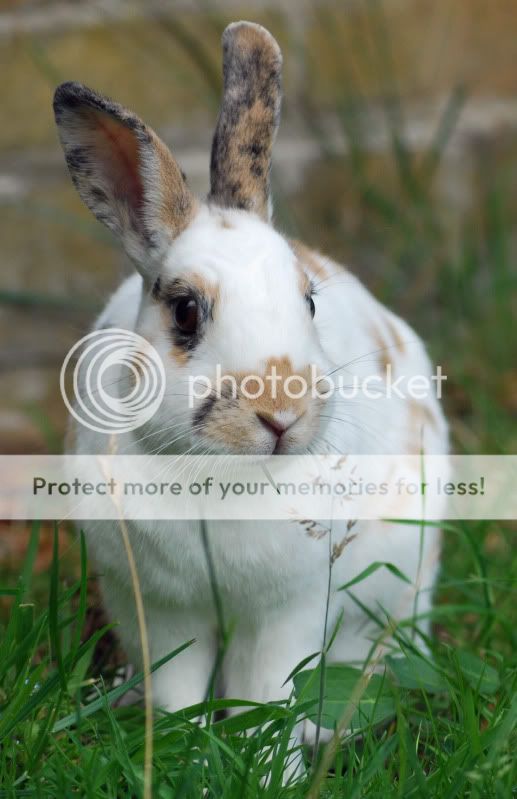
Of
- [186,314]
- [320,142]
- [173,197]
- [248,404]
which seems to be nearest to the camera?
[248,404]

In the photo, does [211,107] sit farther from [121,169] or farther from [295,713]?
[295,713]

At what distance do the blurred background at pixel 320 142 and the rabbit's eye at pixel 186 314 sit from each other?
269 centimetres

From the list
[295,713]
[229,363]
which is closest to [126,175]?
[229,363]

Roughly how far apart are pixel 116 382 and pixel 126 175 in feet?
1.74

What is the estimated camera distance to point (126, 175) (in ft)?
8.84

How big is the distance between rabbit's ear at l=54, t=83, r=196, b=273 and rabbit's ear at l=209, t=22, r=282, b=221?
0.44ft

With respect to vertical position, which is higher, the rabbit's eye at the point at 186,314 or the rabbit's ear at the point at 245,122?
the rabbit's ear at the point at 245,122

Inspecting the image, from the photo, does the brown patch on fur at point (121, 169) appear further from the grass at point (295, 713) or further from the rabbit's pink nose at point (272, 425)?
the grass at point (295, 713)

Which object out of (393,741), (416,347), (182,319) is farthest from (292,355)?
(416,347)

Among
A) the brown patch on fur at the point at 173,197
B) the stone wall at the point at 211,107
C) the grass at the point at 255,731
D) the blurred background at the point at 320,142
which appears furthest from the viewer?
the stone wall at the point at 211,107

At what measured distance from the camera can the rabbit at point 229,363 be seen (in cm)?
235

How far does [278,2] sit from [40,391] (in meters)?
2.36

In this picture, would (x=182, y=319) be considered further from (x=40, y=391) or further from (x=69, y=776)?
(x=40, y=391)

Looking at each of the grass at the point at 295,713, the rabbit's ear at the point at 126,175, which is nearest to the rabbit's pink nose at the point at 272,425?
the grass at the point at 295,713
